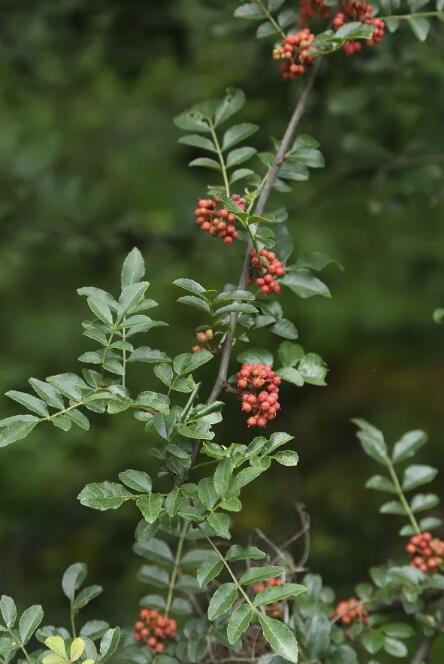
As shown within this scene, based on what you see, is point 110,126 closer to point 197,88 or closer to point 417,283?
point 197,88

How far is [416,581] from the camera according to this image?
1.86 meters

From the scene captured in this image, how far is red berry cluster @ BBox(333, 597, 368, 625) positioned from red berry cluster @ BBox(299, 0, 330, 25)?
3.44 feet

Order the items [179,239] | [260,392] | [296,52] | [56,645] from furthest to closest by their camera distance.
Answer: [179,239] → [296,52] → [260,392] → [56,645]

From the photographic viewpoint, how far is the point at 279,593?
1.45 metres

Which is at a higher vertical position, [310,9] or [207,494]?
[310,9]

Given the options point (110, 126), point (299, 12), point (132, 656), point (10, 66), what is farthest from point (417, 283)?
point (132, 656)

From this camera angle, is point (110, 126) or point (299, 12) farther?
point (110, 126)

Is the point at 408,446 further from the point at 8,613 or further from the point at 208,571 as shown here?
the point at 8,613

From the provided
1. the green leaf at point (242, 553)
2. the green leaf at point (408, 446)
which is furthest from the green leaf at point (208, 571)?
the green leaf at point (408, 446)

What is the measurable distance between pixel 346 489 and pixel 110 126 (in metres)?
1.95

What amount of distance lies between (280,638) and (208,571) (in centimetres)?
14

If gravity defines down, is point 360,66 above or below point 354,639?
above

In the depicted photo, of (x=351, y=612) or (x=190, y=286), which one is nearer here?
(x=190, y=286)

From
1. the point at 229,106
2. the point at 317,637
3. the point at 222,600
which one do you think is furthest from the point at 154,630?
the point at 229,106
